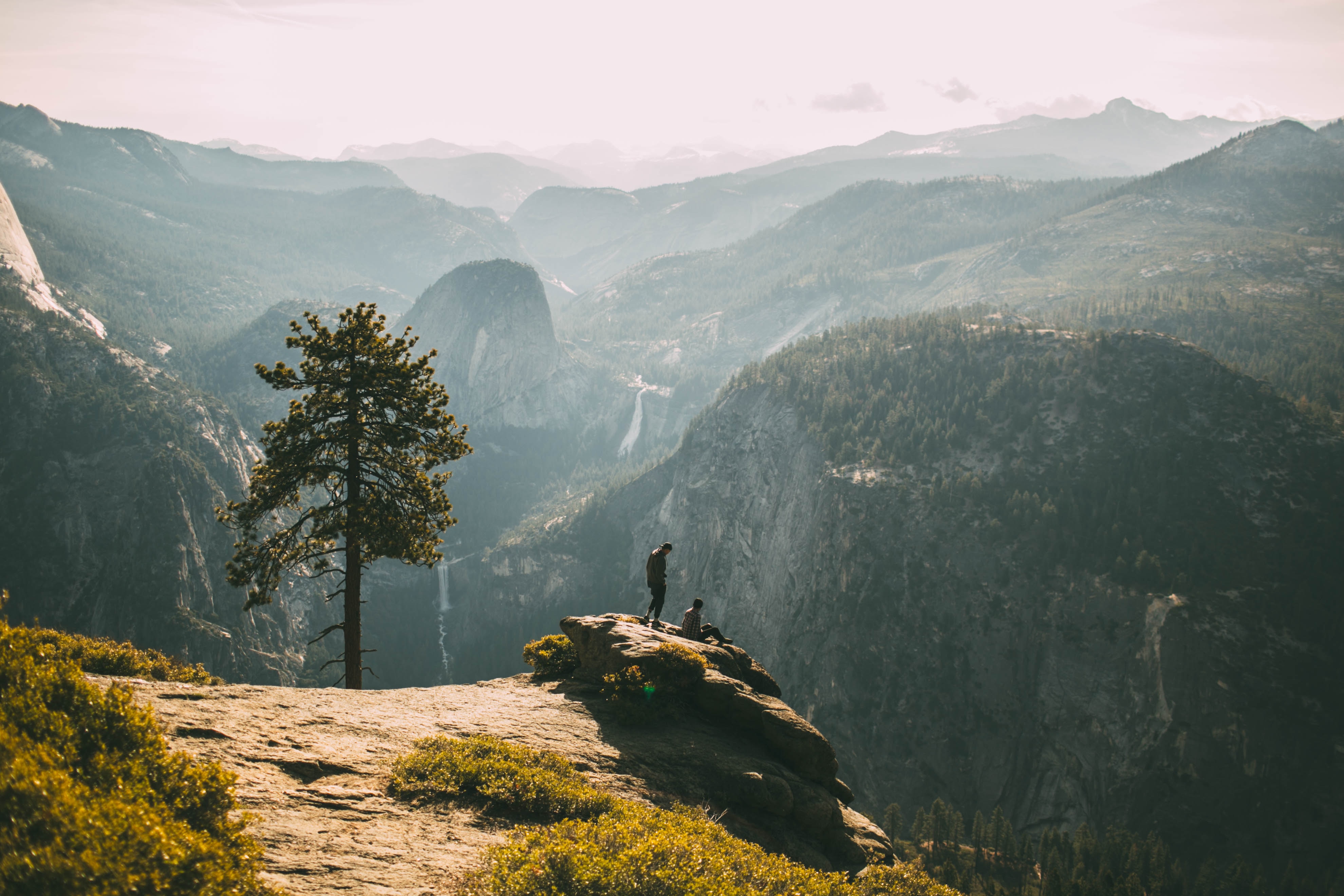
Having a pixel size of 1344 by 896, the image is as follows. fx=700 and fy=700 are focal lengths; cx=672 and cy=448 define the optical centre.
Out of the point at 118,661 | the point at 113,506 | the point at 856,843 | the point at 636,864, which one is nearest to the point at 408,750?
the point at 636,864

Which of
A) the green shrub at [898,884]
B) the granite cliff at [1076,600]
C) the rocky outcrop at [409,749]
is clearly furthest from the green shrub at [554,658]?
the granite cliff at [1076,600]

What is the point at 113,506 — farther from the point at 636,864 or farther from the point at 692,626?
the point at 636,864

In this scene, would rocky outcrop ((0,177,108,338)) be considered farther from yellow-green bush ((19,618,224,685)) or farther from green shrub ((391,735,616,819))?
green shrub ((391,735,616,819))

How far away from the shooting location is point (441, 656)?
7495 inches

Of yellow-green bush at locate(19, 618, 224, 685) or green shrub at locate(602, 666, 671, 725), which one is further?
green shrub at locate(602, 666, 671, 725)

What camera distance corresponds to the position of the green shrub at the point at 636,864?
11.7 metres

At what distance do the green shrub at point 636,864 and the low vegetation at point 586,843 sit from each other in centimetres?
2

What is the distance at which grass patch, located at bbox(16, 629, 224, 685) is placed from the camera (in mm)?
19719

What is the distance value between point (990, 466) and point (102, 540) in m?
162

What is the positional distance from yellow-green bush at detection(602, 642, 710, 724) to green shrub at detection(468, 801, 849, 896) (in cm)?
788

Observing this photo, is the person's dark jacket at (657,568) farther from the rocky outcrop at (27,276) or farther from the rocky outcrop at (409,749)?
the rocky outcrop at (27,276)

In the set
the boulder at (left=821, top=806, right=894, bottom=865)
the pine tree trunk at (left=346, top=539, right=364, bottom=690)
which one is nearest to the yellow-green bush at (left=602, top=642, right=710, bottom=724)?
the boulder at (left=821, top=806, right=894, bottom=865)

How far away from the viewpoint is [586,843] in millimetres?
12711

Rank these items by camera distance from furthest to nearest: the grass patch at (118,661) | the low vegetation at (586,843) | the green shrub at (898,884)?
the grass patch at (118,661)
the green shrub at (898,884)
the low vegetation at (586,843)
